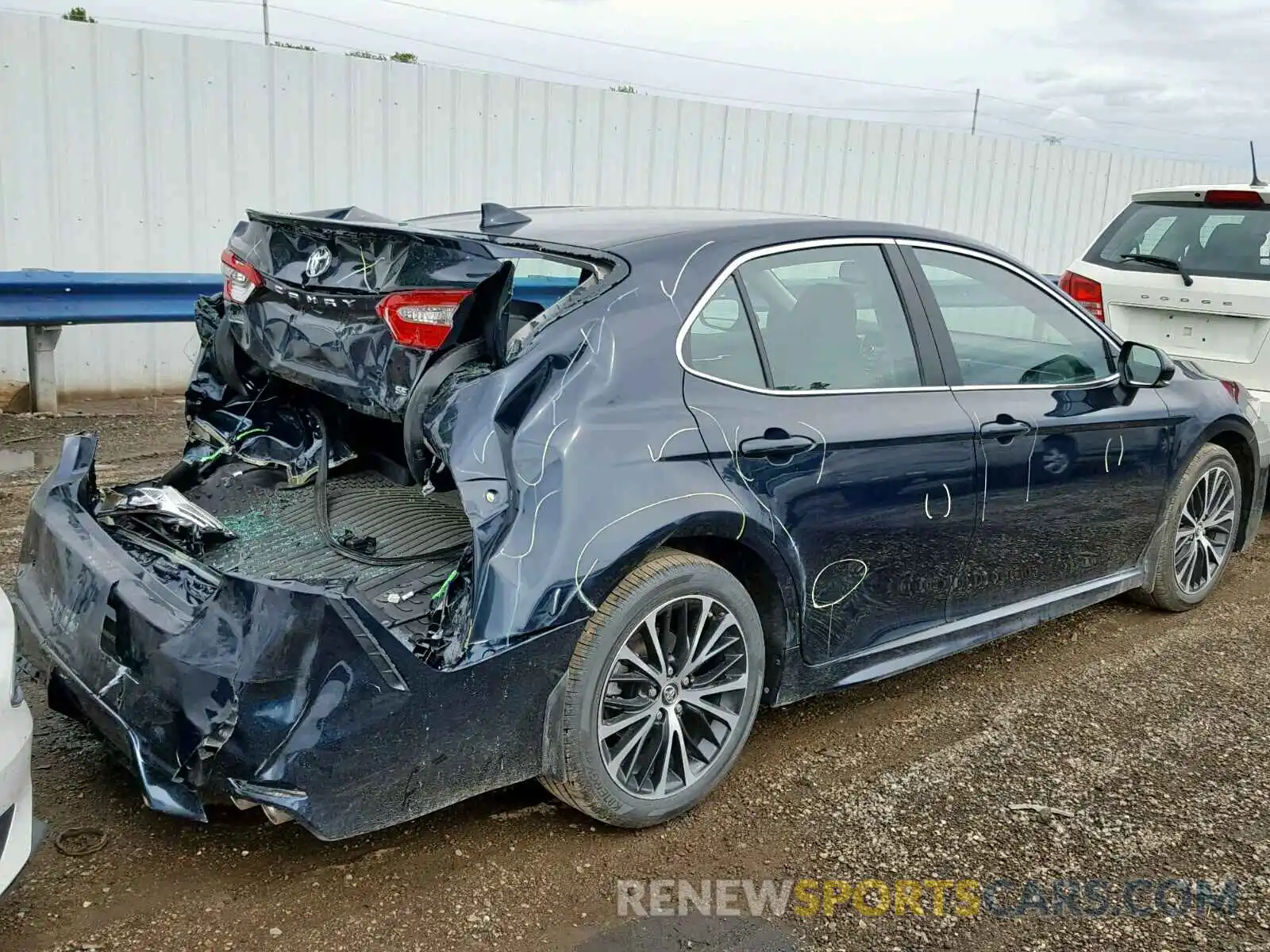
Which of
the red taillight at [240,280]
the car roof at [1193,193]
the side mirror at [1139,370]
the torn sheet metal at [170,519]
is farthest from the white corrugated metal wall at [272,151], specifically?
the side mirror at [1139,370]

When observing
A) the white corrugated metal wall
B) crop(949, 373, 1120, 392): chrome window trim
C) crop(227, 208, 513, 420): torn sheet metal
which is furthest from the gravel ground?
the white corrugated metal wall

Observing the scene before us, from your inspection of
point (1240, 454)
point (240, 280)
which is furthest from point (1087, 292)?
point (240, 280)

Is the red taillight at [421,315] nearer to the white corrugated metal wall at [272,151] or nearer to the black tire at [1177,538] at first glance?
the black tire at [1177,538]

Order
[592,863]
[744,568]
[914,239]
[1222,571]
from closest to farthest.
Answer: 1. [592,863]
2. [744,568]
3. [914,239]
4. [1222,571]

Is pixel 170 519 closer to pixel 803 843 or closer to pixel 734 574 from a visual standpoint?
pixel 734 574

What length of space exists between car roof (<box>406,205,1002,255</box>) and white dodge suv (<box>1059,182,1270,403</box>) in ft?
9.44

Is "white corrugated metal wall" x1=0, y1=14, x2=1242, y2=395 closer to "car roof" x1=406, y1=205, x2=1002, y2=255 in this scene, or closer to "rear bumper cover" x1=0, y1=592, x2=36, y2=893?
"car roof" x1=406, y1=205, x2=1002, y2=255

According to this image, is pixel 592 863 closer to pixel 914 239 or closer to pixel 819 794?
pixel 819 794

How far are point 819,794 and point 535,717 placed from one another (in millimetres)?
1057

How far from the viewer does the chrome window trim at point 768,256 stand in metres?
3.16

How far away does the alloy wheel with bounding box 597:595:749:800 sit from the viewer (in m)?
3.04

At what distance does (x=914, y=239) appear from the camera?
12.7ft

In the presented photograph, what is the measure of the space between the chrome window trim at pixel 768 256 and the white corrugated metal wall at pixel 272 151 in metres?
6.08

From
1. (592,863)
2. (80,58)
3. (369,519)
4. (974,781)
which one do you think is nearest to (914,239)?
(974,781)
